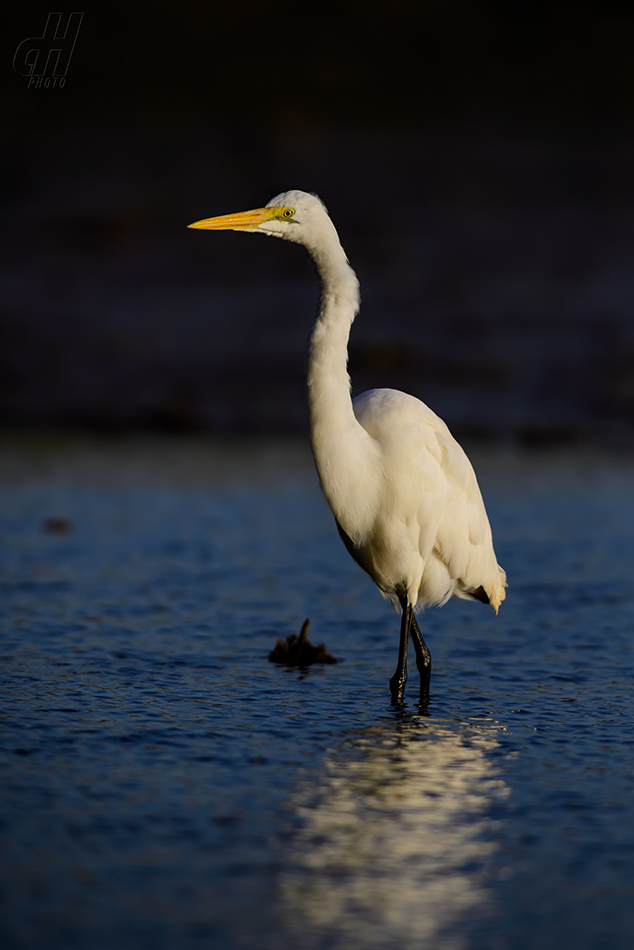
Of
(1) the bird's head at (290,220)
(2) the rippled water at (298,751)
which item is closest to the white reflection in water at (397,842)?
(2) the rippled water at (298,751)

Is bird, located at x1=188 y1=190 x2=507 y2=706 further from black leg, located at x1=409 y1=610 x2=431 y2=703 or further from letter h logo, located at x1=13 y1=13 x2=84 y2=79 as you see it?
letter h logo, located at x1=13 y1=13 x2=84 y2=79

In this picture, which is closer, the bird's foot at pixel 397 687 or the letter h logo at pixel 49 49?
the bird's foot at pixel 397 687

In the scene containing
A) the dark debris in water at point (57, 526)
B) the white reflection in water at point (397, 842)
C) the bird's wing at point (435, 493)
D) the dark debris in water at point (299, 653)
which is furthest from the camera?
the dark debris in water at point (57, 526)

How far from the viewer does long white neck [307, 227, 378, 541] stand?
5137mm

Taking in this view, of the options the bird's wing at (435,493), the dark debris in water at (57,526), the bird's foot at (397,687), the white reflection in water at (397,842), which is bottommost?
the white reflection in water at (397,842)

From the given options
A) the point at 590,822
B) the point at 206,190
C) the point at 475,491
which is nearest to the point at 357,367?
the point at 206,190

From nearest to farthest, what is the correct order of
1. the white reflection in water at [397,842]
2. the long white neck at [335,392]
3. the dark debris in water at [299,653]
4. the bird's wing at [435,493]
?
the white reflection in water at [397,842] < the long white neck at [335,392] < the bird's wing at [435,493] < the dark debris in water at [299,653]

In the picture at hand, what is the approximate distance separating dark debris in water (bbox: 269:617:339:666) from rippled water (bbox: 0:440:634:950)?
84 millimetres

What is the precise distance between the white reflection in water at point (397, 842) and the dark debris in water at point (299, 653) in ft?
3.22

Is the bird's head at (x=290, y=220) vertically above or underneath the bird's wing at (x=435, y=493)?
above

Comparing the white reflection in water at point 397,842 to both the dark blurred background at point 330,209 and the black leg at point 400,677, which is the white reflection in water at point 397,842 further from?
the dark blurred background at point 330,209

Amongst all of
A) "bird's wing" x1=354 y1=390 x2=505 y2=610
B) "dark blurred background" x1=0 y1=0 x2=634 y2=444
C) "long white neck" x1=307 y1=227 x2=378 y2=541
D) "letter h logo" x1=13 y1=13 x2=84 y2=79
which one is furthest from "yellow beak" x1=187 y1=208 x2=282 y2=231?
"letter h logo" x1=13 y1=13 x2=84 y2=79

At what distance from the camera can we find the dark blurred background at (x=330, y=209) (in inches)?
594

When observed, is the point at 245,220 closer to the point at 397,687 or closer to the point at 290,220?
the point at 290,220
